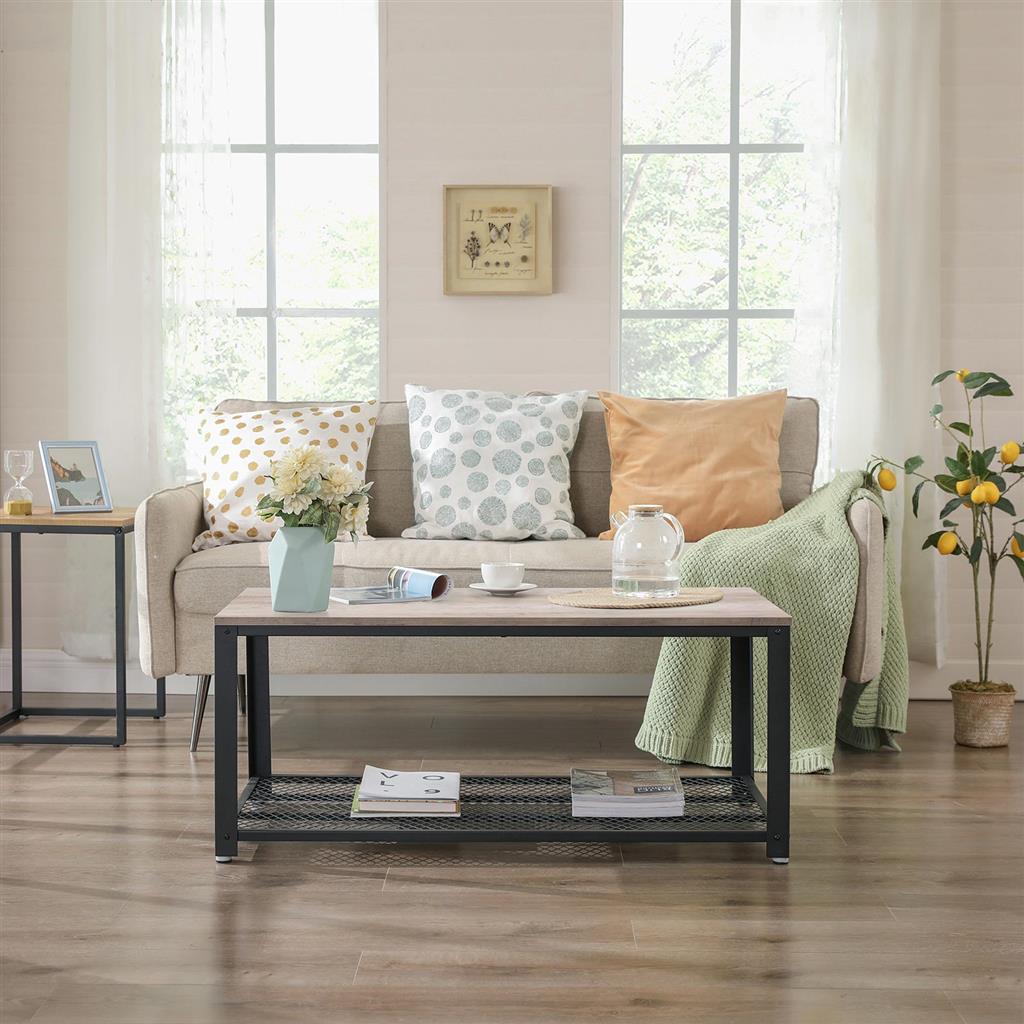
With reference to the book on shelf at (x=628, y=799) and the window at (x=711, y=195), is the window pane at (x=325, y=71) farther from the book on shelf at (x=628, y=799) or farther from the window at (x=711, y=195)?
the book on shelf at (x=628, y=799)

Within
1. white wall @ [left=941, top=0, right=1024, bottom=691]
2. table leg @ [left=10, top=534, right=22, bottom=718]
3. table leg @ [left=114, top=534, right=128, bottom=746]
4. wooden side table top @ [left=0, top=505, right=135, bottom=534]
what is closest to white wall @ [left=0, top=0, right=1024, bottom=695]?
white wall @ [left=941, top=0, right=1024, bottom=691]

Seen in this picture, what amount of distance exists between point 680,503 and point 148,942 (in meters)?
1.96

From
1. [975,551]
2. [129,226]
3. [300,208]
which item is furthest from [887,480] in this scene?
[129,226]

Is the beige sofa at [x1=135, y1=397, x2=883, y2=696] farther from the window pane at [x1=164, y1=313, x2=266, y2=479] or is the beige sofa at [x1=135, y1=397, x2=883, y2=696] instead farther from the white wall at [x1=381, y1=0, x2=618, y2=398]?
the white wall at [x1=381, y1=0, x2=618, y2=398]

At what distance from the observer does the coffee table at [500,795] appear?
2178 mm

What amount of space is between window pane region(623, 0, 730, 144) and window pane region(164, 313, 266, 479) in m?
1.42

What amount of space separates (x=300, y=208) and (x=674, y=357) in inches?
52.6

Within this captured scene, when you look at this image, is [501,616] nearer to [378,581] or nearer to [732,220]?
[378,581]

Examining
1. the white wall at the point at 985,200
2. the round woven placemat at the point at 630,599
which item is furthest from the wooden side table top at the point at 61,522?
the white wall at the point at 985,200

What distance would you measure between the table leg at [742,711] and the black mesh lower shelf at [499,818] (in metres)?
0.05

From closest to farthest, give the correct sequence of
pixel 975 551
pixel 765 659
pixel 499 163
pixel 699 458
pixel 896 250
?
pixel 765 659 → pixel 975 551 → pixel 699 458 → pixel 896 250 → pixel 499 163

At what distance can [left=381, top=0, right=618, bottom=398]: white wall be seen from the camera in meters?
3.97

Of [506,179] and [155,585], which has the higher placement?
[506,179]

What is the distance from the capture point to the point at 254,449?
3523 mm
